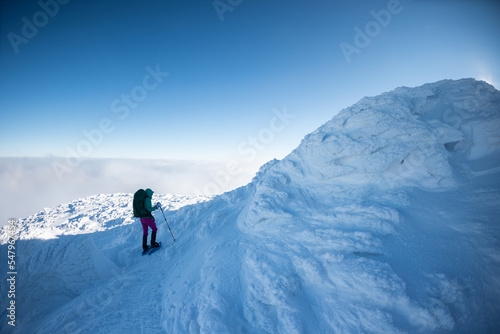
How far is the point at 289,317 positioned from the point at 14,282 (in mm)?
9260

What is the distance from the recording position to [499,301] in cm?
377

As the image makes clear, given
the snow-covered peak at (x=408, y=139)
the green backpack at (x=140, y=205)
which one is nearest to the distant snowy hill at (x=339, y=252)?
the snow-covered peak at (x=408, y=139)

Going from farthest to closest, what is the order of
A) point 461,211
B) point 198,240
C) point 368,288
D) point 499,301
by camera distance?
1. point 198,240
2. point 461,211
3. point 368,288
4. point 499,301

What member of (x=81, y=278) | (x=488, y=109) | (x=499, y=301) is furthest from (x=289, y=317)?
(x=488, y=109)

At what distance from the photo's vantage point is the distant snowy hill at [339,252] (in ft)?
13.5

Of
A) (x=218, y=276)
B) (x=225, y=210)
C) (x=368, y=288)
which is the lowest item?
(x=368, y=288)

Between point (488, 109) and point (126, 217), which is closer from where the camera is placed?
point (488, 109)

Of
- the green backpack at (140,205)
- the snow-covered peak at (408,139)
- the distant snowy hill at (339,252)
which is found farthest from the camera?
the green backpack at (140,205)

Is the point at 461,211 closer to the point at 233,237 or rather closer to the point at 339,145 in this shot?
the point at 339,145

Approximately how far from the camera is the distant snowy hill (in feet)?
13.5

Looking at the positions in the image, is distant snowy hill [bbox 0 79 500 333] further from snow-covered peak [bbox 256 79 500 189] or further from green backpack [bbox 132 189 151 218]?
green backpack [bbox 132 189 151 218]

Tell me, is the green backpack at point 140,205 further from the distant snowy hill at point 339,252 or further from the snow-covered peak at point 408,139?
the snow-covered peak at point 408,139

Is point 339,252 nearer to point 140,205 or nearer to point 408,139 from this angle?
point 408,139

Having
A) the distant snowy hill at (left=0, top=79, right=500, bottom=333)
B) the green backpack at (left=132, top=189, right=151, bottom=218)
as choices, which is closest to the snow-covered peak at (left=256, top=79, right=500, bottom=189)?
the distant snowy hill at (left=0, top=79, right=500, bottom=333)
